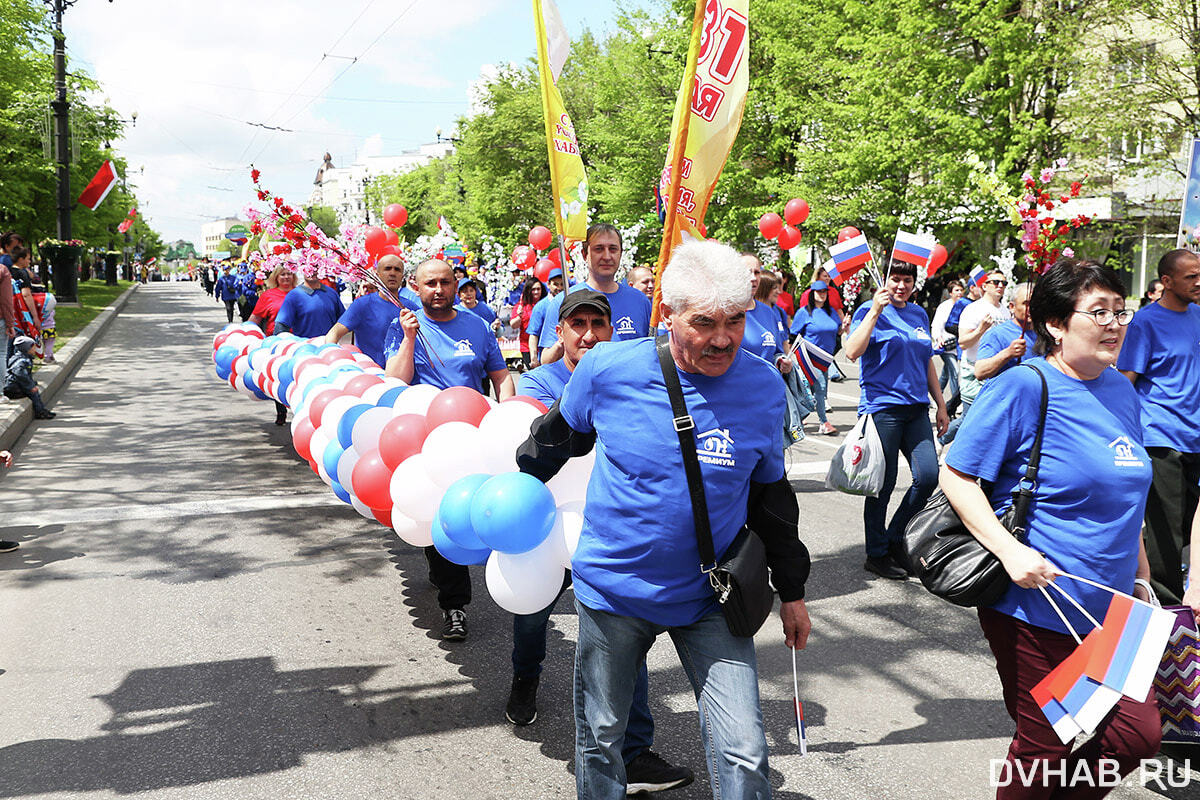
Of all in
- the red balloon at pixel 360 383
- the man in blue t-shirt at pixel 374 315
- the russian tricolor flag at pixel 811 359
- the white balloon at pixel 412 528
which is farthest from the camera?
the russian tricolor flag at pixel 811 359

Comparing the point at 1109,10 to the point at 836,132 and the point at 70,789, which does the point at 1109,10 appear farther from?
the point at 70,789

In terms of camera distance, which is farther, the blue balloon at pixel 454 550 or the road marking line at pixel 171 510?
the road marking line at pixel 171 510

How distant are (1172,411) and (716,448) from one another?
2.95 meters

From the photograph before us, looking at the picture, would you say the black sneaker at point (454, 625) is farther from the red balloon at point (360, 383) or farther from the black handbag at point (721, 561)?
the black handbag at point (721, 561)

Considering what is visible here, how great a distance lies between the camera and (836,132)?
24.7 metres

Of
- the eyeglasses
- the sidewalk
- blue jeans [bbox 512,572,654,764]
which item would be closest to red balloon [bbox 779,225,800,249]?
the sidewalk

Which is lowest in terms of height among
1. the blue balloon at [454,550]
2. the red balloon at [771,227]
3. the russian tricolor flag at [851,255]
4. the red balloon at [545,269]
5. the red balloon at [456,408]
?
the blue balloon at [454,550]

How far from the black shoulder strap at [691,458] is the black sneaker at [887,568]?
148 inches

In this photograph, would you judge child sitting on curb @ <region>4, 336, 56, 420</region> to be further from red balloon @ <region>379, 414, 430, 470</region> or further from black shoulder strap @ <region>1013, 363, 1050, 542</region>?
black shoulder strap @ <region>1013, 363, 1050, 542</region>

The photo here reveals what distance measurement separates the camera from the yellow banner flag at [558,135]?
571 centimetres

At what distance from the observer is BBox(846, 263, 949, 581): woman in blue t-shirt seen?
5.90 m

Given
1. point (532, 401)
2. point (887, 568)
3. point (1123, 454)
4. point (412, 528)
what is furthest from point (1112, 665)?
point (887, 568)

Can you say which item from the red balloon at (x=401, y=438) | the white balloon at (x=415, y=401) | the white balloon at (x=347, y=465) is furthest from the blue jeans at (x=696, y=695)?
the white balloon at (x=347, y=465)

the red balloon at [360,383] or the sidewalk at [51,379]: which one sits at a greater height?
the red balloon at [360,383]
